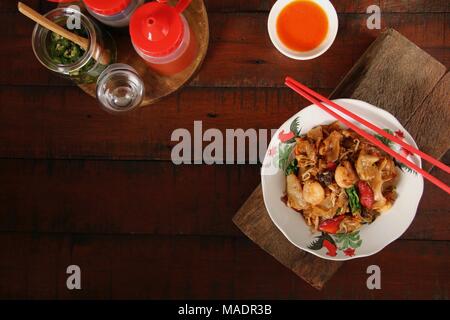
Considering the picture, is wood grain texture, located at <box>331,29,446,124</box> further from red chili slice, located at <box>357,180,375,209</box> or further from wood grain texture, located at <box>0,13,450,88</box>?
red chili slice, located at <box>357,180,375,209</box>

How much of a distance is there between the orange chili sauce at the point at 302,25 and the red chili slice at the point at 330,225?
1.69ft

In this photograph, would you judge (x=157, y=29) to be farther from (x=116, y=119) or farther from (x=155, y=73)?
(x=116, y=119)

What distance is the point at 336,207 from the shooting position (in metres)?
1.38

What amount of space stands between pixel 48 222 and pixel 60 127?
0.97 ft

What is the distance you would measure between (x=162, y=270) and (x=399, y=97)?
34.5 inches

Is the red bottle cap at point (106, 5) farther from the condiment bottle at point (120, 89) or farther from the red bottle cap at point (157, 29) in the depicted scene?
the condiment bottle at point (120, 89)

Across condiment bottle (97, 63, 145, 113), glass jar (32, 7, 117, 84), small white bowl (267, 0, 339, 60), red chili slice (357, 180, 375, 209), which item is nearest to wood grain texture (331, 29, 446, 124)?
small white bowl (267, 0, 339, 60)

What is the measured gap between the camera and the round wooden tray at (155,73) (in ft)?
4.72

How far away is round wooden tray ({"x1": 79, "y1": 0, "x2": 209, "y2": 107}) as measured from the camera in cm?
144

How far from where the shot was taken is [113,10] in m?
Result: 1.31

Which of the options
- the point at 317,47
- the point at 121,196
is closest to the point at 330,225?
the point at 317,47

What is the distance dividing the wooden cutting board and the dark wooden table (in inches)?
2.9

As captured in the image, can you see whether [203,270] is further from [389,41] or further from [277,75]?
[389,41]
